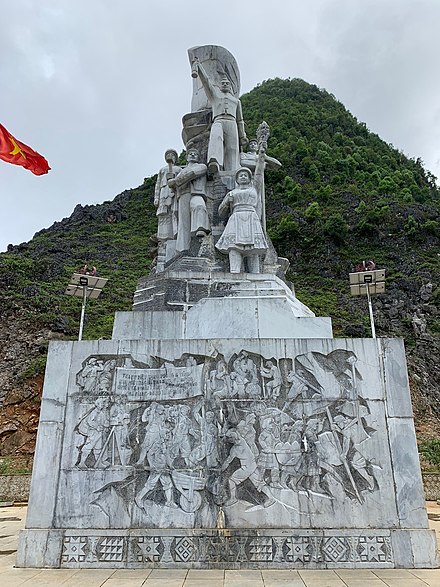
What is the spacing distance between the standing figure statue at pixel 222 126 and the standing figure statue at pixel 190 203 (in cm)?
35

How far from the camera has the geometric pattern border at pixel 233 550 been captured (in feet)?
19.2

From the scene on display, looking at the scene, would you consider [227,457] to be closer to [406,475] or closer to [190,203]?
[406,475]

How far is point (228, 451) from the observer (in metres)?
6.37

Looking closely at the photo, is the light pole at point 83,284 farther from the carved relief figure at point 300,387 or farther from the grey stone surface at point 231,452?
the carved relief figure at point 300,387

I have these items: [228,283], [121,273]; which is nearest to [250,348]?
[228,283]

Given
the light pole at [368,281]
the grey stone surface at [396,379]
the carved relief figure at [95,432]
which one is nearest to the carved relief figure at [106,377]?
the carved relief figure at [95,432]

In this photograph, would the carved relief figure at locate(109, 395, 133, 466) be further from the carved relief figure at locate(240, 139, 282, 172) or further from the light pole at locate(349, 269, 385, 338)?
the carved relief figure at locate(240, 139, 282, 172)

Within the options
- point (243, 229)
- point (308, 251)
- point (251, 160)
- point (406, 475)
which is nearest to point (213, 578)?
point (406, 475)

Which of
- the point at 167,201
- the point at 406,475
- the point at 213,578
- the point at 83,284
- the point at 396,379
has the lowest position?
the point at 213,578

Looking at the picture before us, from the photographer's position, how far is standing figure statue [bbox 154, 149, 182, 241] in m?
9.89

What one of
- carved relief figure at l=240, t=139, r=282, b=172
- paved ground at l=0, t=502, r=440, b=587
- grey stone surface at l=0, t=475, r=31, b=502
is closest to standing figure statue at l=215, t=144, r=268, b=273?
carved relief figure at l=240, t=139, r=282, b=172

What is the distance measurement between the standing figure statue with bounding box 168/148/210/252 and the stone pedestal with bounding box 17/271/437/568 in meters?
2.63

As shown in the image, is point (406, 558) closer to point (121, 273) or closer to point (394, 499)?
point (394, 499)

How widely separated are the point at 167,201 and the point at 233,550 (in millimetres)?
6562
